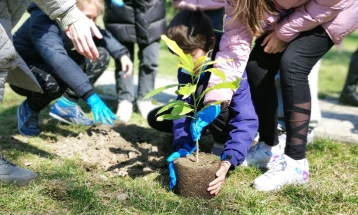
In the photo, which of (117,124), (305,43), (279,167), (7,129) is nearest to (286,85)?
(305,43)

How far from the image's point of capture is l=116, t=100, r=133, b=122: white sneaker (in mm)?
4438

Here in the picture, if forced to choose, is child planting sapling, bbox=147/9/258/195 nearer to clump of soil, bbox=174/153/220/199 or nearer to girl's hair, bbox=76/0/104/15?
clump of soil, bbox=174/153/220/199

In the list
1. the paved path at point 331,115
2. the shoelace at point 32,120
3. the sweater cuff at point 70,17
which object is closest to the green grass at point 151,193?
the shoelace at point 32,120

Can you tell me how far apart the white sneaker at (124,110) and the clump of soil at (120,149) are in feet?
1.60

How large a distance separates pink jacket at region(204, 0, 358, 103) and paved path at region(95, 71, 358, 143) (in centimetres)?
129

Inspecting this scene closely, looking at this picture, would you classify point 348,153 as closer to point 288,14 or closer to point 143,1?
point 288,14

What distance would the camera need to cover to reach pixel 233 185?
295cm

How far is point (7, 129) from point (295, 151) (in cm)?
215

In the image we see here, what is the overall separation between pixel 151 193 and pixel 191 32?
0.97 m

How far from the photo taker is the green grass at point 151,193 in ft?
Answer: 8.39

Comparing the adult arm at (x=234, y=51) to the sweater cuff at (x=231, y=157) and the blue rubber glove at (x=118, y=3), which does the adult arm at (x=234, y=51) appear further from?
the blue rubber glove at (x=118, y=3)

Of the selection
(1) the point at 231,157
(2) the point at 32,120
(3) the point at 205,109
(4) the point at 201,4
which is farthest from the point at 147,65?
(1) the point at 231,157

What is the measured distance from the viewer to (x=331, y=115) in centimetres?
481

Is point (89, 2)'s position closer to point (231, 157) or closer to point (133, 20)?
point (133, 20)
